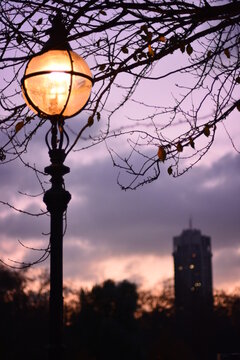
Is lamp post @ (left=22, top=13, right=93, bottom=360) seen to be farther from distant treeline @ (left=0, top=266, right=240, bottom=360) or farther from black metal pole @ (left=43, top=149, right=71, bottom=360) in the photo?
distant treeline @ (left=0, top=266, right=240, bottom=360)

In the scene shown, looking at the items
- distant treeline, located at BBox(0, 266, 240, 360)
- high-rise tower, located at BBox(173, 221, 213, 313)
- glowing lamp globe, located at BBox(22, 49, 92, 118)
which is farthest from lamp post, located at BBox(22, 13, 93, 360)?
high-rise tower, located at BBox(173, 221, 213, 313)

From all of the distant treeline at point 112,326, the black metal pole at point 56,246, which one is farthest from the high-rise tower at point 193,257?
the black metal pole at point 56,246

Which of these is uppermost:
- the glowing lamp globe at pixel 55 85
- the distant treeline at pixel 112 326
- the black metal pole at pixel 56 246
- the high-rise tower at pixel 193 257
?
the high-rise tower at pixel 193 257

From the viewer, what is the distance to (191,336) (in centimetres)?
6938

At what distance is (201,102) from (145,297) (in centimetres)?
6695

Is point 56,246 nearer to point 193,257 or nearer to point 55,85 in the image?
point 55,85

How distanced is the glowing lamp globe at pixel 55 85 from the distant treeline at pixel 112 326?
28257 mm

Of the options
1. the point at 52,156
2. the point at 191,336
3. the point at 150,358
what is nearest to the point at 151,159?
the point at 52,156

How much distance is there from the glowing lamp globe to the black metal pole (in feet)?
1.16

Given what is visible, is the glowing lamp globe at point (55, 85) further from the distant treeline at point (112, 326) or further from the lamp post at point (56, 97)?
the distant treeline at point (112, 326)

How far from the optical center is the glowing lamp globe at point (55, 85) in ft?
→ 16.1

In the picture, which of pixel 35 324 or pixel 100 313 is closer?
pixel 35 324

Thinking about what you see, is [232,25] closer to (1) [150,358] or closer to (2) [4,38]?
Result: (2) [4,38]

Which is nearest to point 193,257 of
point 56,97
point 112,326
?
point 112,326
